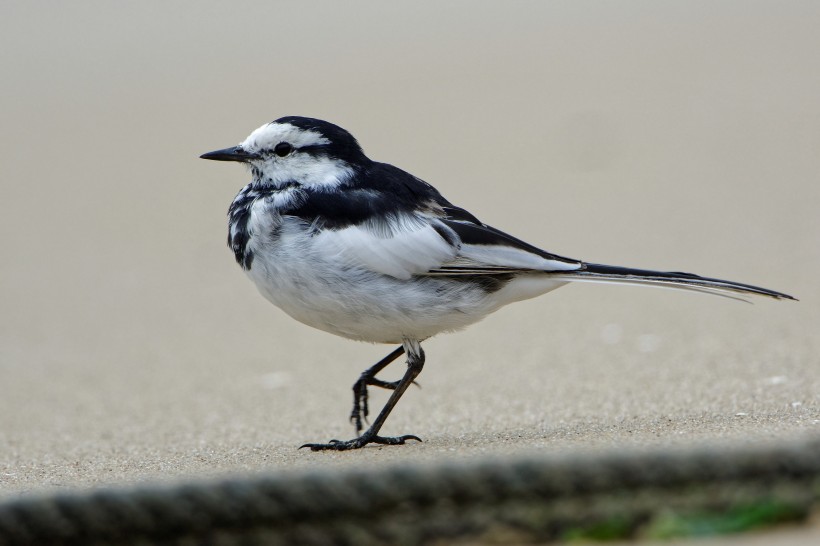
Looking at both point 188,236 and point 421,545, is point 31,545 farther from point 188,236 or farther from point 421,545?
point 188,236

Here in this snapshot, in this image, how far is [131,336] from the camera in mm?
8297

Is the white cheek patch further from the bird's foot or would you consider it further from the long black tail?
the bird's foot

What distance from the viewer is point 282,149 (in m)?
5.37

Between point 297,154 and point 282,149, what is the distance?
7 centimetres

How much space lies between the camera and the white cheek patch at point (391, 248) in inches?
192

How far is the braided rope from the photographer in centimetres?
282

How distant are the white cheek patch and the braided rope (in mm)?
2083

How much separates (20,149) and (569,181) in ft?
22.1

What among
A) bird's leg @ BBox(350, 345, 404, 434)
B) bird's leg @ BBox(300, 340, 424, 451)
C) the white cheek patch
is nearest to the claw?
bird's leg @ BBox(300, 340, 424, 451)

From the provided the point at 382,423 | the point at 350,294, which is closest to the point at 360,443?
the point at 382,423

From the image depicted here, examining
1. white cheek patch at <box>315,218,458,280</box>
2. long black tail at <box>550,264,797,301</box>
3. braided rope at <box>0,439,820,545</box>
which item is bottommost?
braided rope at <box>0,439,820,545</box>

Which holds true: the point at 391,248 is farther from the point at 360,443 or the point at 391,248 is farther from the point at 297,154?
the point at 360,443

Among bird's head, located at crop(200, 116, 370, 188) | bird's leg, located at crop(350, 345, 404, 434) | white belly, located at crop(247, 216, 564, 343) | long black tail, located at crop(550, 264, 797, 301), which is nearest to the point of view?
white belly, located at crop(247, 216, 564, 343)

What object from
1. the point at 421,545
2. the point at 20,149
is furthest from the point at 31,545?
the point at 20,149
